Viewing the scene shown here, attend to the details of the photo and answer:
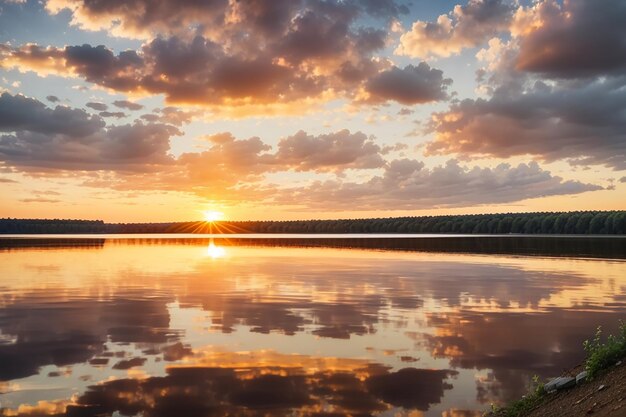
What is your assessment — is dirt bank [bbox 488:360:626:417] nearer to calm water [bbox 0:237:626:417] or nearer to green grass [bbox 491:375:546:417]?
green grass [bbox 491:375:546:417]

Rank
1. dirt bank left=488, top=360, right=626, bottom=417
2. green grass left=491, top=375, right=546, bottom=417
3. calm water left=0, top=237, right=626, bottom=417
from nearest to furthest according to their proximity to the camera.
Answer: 1. dirt bank left=488, top=360, right=626, bottom=417
2. green grass left=491, top=375, right=546, bottom=417
3. calm water left=0, top=237, right=626, bottom=417

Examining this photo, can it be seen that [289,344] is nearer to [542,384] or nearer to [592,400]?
[542,384]

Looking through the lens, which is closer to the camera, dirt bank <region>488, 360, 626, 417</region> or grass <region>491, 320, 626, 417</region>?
dirt bank <region>488, 360, 626, 417</region>

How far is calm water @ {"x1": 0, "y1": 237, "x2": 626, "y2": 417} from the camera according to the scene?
1455cm

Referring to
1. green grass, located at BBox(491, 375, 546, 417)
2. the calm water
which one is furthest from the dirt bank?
the calm water

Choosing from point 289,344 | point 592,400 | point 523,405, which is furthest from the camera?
point 289,344

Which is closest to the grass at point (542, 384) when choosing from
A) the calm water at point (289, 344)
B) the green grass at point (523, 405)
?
the green grass at point (523, 405)

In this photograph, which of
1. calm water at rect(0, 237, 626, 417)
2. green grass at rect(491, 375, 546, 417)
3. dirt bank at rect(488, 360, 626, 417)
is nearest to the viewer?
dirt bank at rect(488, 360, 626, 417)

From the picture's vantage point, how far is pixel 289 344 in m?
20.7

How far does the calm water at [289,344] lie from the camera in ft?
47.7

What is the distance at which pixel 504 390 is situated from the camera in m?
15.5

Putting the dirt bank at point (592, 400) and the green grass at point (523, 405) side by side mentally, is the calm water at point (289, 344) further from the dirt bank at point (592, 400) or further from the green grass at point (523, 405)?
the dirt bank at point (592, 400)

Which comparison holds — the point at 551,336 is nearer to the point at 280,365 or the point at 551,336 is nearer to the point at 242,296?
the point at 280,365

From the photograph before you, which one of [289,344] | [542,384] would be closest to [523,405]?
[542,384]
